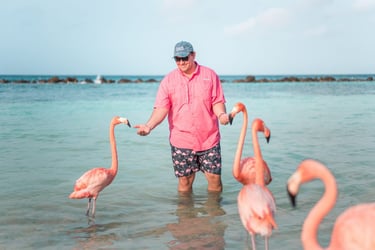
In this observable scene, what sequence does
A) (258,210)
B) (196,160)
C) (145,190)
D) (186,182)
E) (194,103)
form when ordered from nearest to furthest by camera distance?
1. (258,210)
2. (194,103)
3. (196,160)
4. (186,182)
5. (145,190)

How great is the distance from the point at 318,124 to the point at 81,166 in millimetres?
8786

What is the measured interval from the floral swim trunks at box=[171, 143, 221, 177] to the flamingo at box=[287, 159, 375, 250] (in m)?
3.12

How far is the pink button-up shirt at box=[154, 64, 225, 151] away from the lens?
634 centimetres

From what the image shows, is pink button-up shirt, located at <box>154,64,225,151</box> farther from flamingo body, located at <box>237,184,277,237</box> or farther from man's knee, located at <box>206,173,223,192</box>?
flamingo body, located at <box>237,184,277,237</box>

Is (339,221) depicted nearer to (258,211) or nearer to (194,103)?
(258,211)

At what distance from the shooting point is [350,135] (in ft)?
41.8

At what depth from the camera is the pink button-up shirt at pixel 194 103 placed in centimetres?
634

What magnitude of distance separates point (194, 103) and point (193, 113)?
0.14m

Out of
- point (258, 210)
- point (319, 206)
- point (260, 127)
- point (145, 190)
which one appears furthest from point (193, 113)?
point (319, 206)

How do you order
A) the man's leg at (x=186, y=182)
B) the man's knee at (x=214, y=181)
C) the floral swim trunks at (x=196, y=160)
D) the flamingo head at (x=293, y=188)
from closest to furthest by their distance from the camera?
1. the flamingo head at (x=293, y=188)
2. the floral swim trunks at (x=196, y=160)
3. the man's knee at (x=214, y=181)
4. the man's leg at (x=186, y=182)

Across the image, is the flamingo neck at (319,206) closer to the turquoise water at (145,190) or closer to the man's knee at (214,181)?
the turquoise water at (145,190)

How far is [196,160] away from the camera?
660 centimetres

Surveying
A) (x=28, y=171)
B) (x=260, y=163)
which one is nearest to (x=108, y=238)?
(x=260, y=163)

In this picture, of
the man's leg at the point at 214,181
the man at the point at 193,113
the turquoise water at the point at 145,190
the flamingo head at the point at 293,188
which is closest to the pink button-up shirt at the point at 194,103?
the man at the point at 193,113
